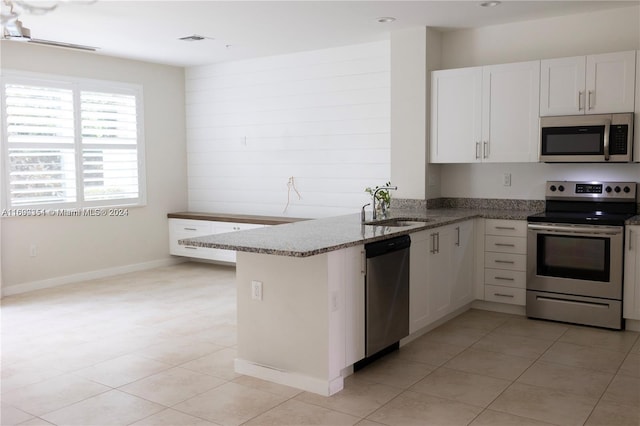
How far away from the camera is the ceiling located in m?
4.66

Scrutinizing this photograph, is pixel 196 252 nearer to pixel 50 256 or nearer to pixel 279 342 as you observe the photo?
pixel 50 256

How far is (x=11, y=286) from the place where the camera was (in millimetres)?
6031

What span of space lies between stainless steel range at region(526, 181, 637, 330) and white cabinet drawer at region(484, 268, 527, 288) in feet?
0.30

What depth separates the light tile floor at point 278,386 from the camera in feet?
10.3

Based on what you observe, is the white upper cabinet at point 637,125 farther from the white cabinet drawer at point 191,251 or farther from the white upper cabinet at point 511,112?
the white cabinet drawer at point 191,251

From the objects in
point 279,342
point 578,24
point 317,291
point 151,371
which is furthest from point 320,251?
point 578,24

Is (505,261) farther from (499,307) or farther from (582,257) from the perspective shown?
(582,257)

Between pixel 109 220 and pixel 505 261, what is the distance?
452 centimetres

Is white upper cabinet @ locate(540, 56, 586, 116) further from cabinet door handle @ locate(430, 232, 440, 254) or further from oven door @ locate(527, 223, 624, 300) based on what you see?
cabinet door handle @ locate(430, 232, 440, 254)

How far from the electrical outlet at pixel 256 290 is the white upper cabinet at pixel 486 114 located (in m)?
2.63

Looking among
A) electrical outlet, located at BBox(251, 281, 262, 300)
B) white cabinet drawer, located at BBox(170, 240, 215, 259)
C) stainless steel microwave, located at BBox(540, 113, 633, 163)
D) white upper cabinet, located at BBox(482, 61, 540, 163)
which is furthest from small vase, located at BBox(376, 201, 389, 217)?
white cabinet drawer, located at BBox(170, 240, 215, 259)

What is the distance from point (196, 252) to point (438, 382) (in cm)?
456

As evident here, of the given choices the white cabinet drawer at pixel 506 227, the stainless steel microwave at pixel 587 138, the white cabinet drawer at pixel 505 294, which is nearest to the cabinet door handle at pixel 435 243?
the white cabinet drawer at pixel 506 227

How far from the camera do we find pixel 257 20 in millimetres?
5113
